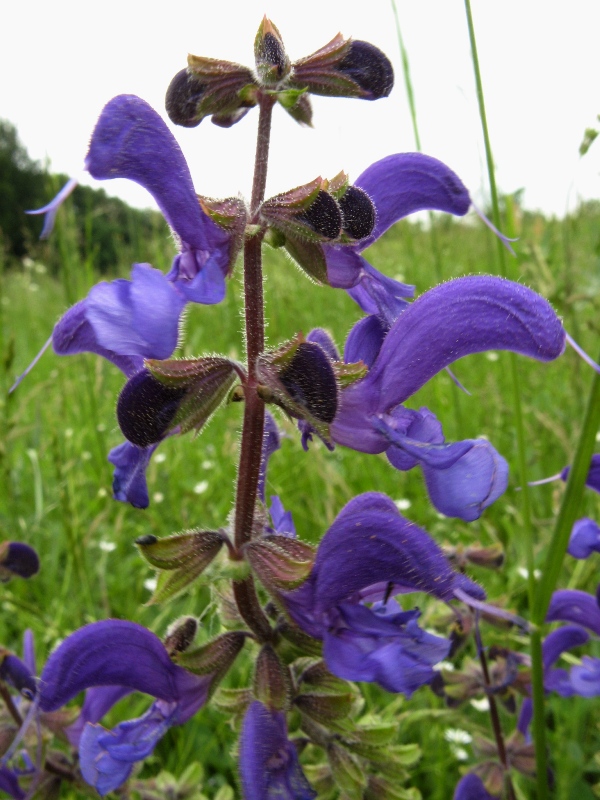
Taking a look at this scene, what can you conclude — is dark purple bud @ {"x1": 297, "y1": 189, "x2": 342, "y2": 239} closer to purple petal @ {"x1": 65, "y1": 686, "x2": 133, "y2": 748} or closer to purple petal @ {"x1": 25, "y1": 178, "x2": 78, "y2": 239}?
purple petal @ {"x1": 25, "y1": 178, "x2": 78, "y2": 239}

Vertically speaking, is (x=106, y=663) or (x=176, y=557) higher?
(x=176, y=557)

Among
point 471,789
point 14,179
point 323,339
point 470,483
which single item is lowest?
point 471,789

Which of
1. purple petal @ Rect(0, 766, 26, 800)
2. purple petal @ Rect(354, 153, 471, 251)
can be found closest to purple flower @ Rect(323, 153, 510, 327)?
purple petal @ Rect(354, 153, 471, 251)

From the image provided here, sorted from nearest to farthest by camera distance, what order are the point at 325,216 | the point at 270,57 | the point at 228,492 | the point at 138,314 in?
the point at 138,314 → the point at 325,216 → the point at 270,57 → the point at 228,492

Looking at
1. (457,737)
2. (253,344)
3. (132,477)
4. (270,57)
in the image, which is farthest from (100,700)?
(270,57)

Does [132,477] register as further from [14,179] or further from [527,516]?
[14,179]

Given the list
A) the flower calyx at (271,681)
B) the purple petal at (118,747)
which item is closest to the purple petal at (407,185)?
the flower calyx at (271,681)

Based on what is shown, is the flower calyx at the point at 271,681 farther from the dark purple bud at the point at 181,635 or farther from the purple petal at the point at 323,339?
the purple petal at the point at 323,339
